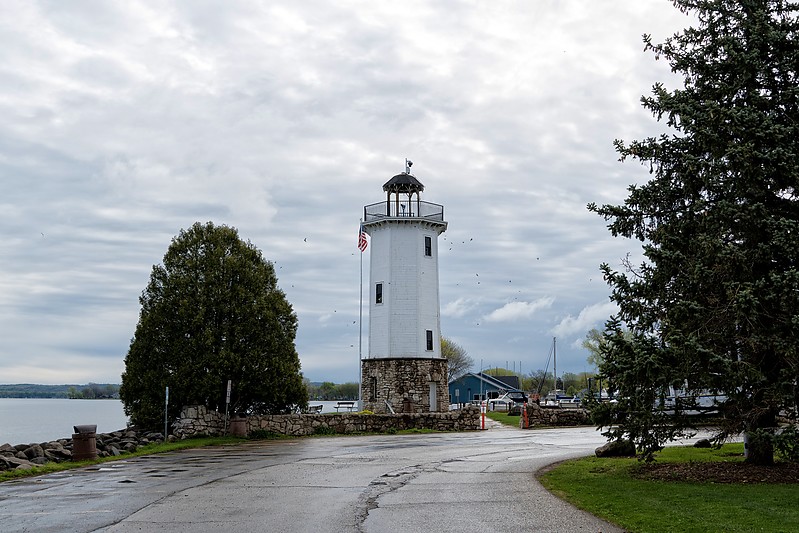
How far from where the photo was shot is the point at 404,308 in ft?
152

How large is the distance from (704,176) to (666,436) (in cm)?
518

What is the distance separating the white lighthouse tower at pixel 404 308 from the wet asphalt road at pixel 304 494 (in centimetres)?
2144

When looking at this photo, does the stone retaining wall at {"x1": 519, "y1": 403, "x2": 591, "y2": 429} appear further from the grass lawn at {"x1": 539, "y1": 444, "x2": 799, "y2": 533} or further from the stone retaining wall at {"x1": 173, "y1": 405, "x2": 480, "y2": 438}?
the grass lawn at {"x1": 539, "y1": 444, "x2": 799, "y2": 533}

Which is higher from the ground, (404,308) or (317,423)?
(404,308)

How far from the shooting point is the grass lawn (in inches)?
415

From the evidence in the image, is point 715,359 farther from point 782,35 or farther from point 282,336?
point 282,336

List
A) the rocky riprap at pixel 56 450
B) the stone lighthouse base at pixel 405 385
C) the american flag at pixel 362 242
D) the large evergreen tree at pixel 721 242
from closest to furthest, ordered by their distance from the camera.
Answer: the large evergreen tree at pixel 721 242, the rocky riprap at pixel 56 450, the stone lighthouse base at pixel 405 385, the american flag at pixel 362 242

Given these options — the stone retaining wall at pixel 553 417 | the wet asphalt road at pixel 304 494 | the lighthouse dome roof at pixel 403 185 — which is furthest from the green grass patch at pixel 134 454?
the lighthouse dome roof at pixel 403 185

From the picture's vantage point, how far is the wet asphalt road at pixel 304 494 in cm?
1135

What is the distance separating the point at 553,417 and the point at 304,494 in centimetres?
2759

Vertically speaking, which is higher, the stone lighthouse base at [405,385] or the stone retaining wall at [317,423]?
the stone lighthouse base at [405,385]

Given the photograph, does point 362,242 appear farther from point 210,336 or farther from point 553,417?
point 210,336

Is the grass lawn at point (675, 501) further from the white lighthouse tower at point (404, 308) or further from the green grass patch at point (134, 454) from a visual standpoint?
the white lighthouse tower at point (404, 308)

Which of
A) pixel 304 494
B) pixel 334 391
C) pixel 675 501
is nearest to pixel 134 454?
pixel 304 494
